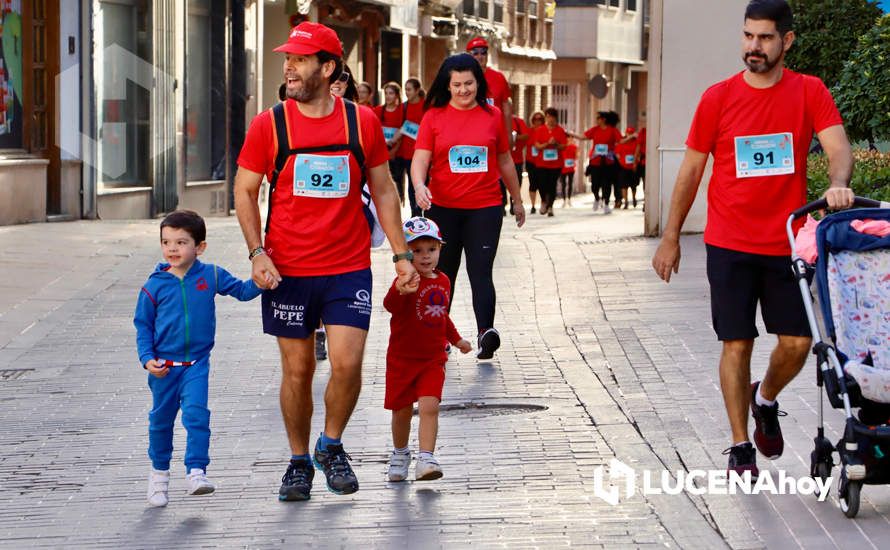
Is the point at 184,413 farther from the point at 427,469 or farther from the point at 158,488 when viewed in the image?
the point at 427,469

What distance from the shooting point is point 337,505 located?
284 inches

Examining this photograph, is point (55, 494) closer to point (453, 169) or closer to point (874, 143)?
point (453, 169)

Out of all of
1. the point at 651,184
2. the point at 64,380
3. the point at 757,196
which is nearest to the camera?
the point at 757,196

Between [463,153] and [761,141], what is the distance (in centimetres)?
380

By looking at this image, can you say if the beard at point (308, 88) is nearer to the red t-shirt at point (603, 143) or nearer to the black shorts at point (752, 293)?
the black shorts at point (752, 293)

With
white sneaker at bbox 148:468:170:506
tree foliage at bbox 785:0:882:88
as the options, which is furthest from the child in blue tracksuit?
tree foliage at bbox 785:0:882:88

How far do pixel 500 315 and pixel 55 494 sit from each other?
6.44m

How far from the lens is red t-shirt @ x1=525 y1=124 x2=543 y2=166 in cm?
3250

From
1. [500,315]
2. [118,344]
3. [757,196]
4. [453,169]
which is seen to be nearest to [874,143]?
[500,315]

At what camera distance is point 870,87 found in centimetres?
1408

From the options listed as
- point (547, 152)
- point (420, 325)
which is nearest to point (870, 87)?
point (420, 325)

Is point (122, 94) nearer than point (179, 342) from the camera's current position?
No

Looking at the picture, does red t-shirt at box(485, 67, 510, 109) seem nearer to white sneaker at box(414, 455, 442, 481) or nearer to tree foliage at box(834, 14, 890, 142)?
tree foliage at box(834, 14, 890, 142)

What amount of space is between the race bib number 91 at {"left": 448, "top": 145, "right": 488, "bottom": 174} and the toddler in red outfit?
3.32 metres
